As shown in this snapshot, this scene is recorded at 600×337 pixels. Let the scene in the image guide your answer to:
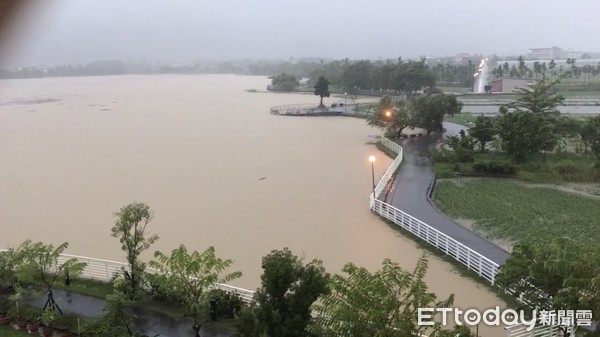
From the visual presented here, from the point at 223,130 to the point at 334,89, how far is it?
1030 inches

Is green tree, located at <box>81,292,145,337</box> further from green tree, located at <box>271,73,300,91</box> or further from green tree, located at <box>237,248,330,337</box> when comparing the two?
green tree, located at <box>271,73,300,91</box>

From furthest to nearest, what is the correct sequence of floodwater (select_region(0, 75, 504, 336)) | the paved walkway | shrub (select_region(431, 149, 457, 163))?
shrub (select_region(431, 149, 457, 163))
floodwater (select_region(0, 75, 504, 336))
the paved walkway

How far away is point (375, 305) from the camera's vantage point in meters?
3.60

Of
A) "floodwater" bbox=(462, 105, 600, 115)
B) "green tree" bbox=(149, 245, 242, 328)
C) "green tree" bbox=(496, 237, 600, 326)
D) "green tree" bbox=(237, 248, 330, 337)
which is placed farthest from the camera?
"floodwater" bbox=(462, 105, 600, 115)

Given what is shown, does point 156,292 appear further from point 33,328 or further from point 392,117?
point 392,117

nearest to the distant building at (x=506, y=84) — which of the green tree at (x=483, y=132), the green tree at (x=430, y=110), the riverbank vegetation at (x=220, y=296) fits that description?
the green tree at (x=430, y=110)

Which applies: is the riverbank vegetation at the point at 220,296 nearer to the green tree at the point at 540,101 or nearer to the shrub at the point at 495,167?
the shrub at the point at 495,167

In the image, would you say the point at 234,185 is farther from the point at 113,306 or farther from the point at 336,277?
the point at 336,277

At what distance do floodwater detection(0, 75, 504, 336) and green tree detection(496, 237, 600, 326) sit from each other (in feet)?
3.74

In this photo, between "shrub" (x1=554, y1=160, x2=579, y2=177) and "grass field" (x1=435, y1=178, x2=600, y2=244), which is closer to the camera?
"grass field" (x1=435, y1=178, x2=600, y2=244)

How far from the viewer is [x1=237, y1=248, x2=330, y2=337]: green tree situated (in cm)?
429

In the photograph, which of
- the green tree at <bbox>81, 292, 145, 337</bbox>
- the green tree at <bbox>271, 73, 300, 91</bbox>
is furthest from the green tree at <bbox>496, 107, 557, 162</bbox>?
the green tree at <bbox>271, 73, 300, 91</bbox>

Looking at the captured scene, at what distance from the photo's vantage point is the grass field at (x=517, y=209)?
875cm

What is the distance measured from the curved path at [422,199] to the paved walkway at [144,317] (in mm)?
4233
